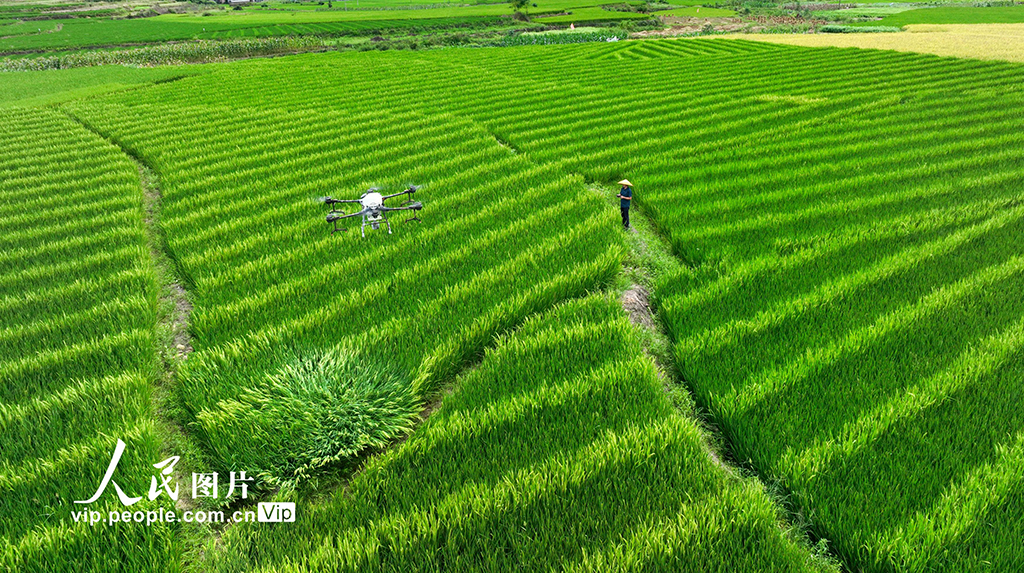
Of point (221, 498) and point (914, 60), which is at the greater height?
point (914, 60)

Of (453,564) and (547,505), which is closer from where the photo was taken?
(453,564)

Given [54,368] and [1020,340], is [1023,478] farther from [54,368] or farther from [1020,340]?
[54,368]

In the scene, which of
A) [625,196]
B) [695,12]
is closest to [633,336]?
[625,196]

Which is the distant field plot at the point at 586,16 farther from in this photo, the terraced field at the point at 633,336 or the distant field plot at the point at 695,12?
the terraced field at the point at 633,336

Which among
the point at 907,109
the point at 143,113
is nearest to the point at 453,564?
the point at 907,109

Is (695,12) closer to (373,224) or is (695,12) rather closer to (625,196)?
(625,196)
